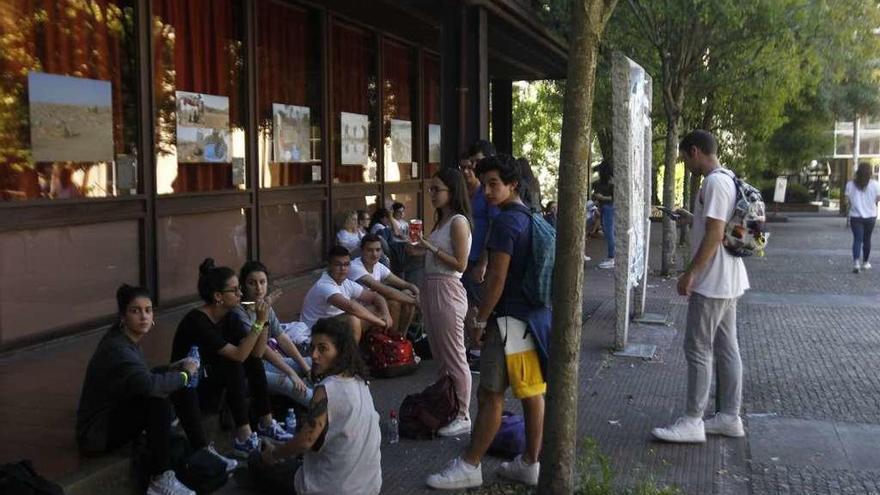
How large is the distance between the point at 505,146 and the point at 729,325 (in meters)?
15.1

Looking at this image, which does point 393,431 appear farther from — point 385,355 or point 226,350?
point 385,355

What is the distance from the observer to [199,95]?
9.02 meters

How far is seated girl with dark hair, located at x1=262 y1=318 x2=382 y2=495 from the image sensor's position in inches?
161

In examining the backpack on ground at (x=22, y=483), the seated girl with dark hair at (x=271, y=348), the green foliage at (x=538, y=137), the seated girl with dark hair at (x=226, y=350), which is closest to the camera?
the backpack on ground at (x=22, y=483)

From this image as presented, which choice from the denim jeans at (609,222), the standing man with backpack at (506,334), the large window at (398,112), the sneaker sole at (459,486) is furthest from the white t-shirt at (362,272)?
the denim jeans at (609,222)

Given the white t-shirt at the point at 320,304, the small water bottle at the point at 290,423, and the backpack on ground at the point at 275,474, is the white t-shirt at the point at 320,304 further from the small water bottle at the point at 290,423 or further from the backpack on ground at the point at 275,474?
the backpack on ground at the point at 275,474

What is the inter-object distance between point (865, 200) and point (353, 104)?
26.9 feet

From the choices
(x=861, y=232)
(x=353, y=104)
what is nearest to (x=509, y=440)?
(x=353, y=104)

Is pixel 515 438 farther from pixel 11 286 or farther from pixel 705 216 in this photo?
pixel 11 286

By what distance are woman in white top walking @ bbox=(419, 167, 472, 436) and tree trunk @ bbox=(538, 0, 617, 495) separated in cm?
144

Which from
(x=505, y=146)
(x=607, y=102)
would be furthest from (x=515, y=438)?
(x=505, y=146)

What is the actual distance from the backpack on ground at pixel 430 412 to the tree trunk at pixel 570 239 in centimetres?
140

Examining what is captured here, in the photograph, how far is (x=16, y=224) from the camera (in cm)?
676

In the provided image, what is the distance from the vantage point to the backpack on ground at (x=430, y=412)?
570cm
